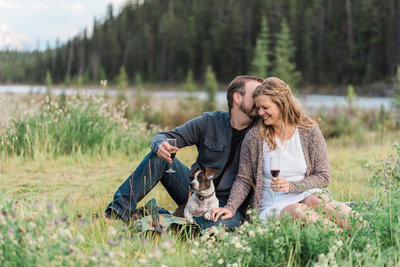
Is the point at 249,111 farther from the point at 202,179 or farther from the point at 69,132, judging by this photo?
the point at 69,132

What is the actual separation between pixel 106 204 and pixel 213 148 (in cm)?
141

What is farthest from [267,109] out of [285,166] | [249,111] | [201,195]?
[201,195]

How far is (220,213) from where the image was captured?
3.61 meters

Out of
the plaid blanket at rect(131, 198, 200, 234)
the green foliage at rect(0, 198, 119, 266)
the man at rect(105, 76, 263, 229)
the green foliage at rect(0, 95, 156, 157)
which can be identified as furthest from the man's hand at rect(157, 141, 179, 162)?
the green foliage at rect(0, 95, 156, 157)

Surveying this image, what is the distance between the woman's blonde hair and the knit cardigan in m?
0.06

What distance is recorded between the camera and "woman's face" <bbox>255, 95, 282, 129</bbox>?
12.1ft

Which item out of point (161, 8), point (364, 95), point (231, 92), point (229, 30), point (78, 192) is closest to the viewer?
point (231, 92)

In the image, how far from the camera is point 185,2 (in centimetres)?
5988

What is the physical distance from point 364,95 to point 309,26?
38.4ft

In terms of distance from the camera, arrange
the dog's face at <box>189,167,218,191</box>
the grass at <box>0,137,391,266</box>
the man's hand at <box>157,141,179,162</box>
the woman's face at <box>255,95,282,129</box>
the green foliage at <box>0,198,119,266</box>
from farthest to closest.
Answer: the grass at <box>0,137,391,266</box>
the man's hand at <box>157,141,179,162</box>
the woman's face at <box>255,95,282,129</box>
the dog's face at <box>189,167,218,191</box>
the green foliage at <box>0,198,119,266</box>

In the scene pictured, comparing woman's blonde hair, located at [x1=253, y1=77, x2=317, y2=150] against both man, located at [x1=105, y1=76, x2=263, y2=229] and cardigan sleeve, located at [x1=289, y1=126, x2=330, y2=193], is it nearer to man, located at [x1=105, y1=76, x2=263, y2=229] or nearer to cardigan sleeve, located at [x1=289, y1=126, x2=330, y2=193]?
cardigan sleeve, located at [x1=289, y1=126, x2=330, y2=193]

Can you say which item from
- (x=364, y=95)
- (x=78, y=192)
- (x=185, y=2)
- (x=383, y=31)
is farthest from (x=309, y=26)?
(x=78, y=192)

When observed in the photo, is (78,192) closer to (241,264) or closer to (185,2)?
(241,264)

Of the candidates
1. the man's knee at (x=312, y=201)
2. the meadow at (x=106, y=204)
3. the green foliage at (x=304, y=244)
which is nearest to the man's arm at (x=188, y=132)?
the meadow at (x=106, y=204)
